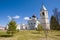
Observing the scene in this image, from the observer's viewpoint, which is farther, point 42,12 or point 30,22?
point 30,22

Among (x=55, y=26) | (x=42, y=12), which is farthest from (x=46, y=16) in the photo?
(x=55, y=26)

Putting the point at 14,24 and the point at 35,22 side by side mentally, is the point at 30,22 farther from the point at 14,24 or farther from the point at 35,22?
the point at 14,24

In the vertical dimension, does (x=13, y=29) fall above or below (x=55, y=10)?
below

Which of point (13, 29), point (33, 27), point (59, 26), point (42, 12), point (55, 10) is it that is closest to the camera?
point (13, 29)

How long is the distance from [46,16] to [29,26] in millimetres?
26970

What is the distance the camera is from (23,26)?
5000 inches

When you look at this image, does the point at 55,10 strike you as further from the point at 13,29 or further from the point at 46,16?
the point at 46,16

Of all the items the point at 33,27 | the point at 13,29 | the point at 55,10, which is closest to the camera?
the point at 13,29

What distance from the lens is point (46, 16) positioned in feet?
253

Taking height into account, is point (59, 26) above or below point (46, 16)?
below

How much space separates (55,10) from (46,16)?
31268 mm

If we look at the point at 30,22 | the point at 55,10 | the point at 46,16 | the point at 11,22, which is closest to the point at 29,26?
the point at 30,22

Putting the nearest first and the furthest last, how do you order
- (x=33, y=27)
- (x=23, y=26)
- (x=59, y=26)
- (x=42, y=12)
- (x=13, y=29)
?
1. (x=13, y=29)
2. (x=59, y=26)
3. (x=42, y=12)
4. (x=33, y=27)
5. (x=23, y=26)

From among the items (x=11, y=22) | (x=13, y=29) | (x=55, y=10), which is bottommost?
(x=13, y=29)
